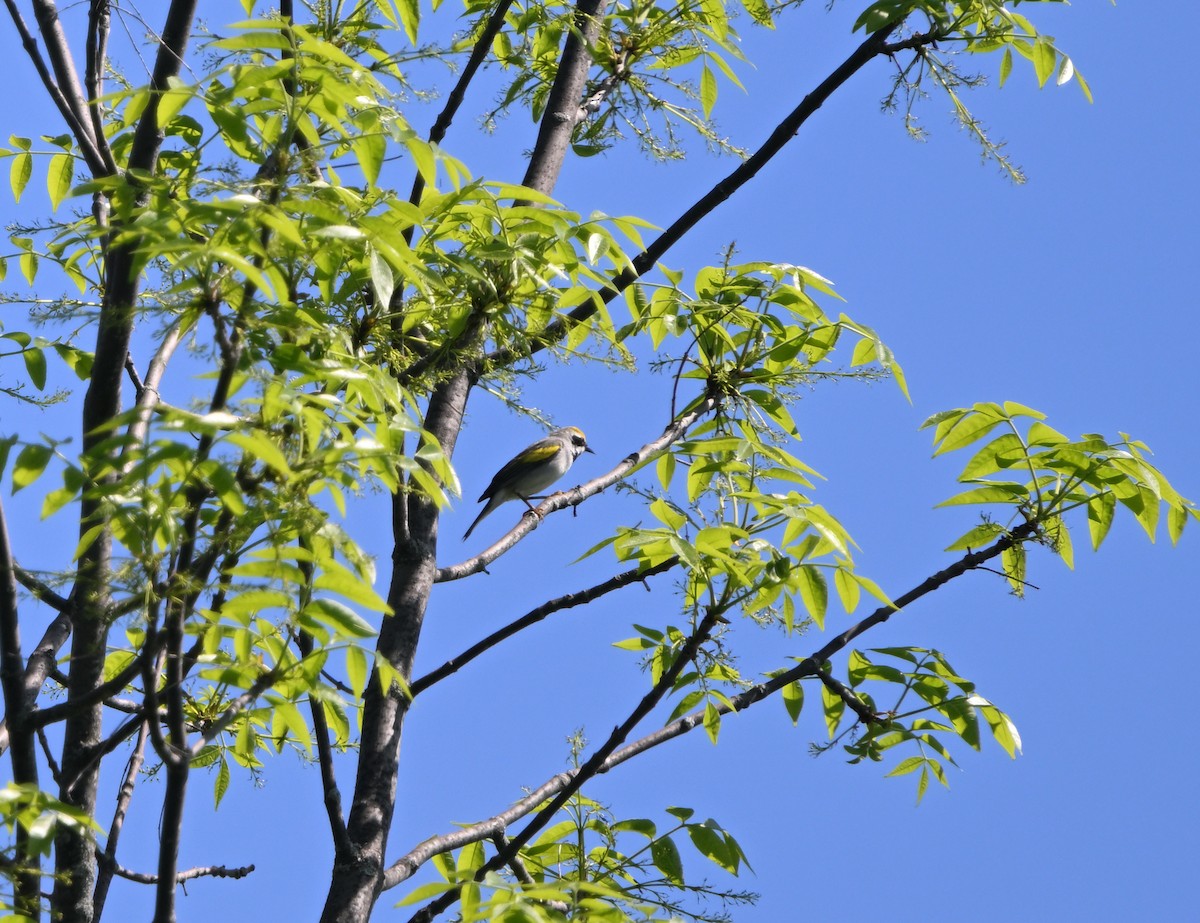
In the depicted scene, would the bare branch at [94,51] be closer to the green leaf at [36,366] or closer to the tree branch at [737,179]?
the green leaf at [36,366]

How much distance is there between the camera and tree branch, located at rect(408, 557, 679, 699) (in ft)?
14.1

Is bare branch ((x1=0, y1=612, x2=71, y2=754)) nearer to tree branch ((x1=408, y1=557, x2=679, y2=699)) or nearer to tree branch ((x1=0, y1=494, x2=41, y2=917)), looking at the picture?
tree branch ((x1=0, y1=494, x2=41, y2=917))

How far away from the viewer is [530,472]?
34.6 ft

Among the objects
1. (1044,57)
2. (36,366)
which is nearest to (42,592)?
(36,366)

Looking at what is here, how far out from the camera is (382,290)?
2.84 meters

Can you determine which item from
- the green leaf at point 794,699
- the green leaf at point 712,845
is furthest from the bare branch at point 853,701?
the green leaf at point 712,845

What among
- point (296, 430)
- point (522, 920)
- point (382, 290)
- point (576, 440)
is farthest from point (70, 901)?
point (576, 440)

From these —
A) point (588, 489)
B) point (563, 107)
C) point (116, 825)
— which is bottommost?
point (116, 825)

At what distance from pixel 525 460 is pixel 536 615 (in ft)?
20.0

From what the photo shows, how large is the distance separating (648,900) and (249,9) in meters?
3.23

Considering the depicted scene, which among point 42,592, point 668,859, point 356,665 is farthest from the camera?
point 668,859

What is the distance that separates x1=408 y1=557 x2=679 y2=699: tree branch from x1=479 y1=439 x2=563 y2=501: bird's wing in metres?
6.03

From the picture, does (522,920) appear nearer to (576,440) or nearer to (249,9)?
(249,9)

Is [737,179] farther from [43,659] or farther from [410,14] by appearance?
[43,659]
